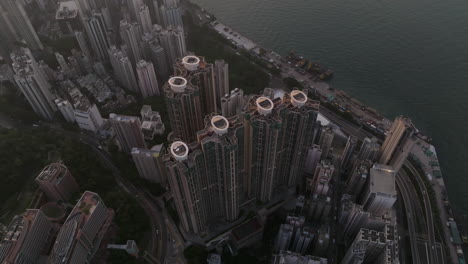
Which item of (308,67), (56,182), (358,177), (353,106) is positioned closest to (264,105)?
(358,177)

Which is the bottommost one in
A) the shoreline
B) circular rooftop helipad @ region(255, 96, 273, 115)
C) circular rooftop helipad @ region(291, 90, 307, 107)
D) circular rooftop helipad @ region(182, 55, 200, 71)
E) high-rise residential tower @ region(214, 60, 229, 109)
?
the shoreline

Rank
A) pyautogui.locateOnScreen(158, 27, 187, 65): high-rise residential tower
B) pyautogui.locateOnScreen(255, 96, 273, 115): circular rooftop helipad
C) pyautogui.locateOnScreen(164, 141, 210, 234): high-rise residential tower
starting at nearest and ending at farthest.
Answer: pyautogui.locateOnScreen(164, 141, 210, 234): high-rise residential tower
pyautogui.locateOnScreen(255, 96, 273, 115): circular rooftop helipad
pyautogui.locateOnScreen(158, 27, 187, 65): high-rise residential tower

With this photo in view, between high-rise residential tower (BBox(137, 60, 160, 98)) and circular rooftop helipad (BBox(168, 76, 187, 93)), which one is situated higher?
circular rooftop helipad (BBox(168, 76, 187, 93))

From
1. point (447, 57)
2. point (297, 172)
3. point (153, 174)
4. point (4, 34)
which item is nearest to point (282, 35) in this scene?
point (447, 57)

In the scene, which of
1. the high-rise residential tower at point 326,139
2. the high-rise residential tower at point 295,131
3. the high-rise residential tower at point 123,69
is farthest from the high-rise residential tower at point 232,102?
the high-rise residential tower at point 123,69

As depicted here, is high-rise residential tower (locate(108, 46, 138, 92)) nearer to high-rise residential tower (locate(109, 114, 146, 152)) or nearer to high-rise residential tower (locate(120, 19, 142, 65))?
high-rise residential tower (locate(120, 19, 142, 65))

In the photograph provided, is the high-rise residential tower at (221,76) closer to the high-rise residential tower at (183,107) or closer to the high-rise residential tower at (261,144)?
the high-rise residential tower at (183,107)

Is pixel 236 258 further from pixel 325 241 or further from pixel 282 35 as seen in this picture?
pixel 282 35

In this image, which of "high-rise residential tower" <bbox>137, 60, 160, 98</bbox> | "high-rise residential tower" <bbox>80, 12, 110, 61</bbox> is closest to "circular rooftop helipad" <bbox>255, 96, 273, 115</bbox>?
"high-rise residential tower" <bbox>137, 60, 160, 98</bbox>
